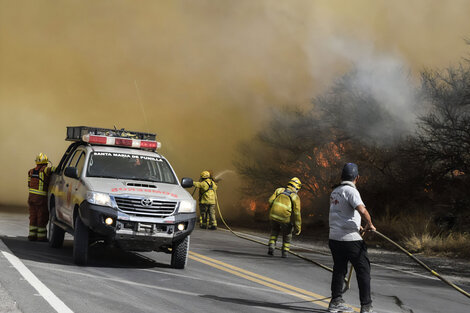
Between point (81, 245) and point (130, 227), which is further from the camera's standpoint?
point (81, 245)

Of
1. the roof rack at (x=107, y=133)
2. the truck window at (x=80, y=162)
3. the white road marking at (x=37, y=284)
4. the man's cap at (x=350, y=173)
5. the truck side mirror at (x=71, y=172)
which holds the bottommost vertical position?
the white road marking at (x=37, y=284)

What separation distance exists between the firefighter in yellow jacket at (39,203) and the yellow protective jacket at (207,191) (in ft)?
23.4

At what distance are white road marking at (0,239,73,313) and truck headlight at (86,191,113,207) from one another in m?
1.28

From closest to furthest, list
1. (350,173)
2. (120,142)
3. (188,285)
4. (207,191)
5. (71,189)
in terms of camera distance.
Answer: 1. (350,173)
2. (188,285)
3. (71,189)
4. (120,142)
5. (207,191)

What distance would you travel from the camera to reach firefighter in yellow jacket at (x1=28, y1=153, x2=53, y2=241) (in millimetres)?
13008

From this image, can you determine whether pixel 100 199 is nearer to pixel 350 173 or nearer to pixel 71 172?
pixel 71 172

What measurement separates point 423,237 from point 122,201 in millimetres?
9113

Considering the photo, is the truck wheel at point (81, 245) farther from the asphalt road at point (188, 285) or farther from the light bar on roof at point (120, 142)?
the light bar on roof at point (120, 142)

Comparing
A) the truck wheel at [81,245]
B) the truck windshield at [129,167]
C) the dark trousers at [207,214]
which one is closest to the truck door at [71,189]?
the truck windshield at [129,167]

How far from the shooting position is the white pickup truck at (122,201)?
373 inches

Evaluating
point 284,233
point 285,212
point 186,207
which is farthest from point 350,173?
point 284,233

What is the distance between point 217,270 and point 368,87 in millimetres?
15529

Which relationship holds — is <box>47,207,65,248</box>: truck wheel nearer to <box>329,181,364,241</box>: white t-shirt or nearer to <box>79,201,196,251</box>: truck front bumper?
<box>79,201,196,251</box>: truck front bumper

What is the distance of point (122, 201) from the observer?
9555 mm
